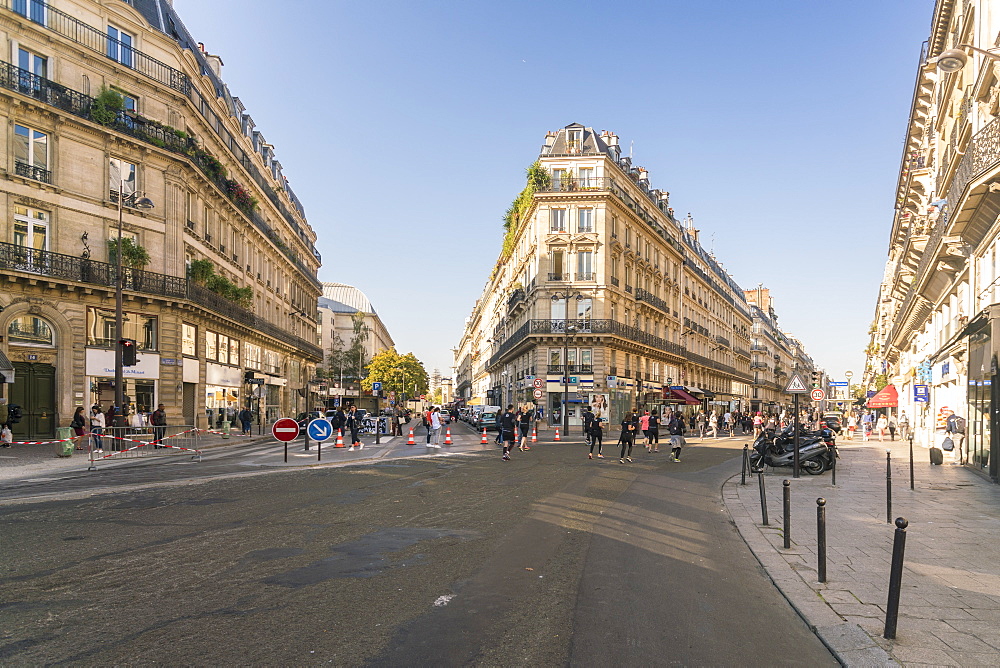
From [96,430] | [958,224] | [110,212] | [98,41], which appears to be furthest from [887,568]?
[98,41]

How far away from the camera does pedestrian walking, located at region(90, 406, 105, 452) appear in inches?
792

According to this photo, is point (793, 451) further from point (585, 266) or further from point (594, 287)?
point (585, 266)

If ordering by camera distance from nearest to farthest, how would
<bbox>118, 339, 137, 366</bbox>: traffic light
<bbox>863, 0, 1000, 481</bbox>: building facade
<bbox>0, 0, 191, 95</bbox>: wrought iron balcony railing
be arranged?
<bbox>863, 0, 1000, 481</bbox>: building facade, <bbox>118, 339, 137, 366</bbox>: traffic light, <bbox>0, 0, 191, 95</bbox>: wrought iron balcony railing

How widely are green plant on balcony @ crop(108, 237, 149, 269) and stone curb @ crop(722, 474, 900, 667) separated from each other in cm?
2727

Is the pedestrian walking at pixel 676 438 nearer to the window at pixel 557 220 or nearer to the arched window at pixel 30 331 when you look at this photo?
the arched window at pixel 30 331

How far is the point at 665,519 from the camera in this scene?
10.9 metres

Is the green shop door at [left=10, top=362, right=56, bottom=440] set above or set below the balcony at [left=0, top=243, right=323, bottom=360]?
below

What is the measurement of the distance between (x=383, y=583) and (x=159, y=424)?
80.4 feet

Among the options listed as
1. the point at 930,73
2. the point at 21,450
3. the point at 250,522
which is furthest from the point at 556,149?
the point at 250,522

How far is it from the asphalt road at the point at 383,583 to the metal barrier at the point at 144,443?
934cm

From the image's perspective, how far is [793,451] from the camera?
18.3 meters

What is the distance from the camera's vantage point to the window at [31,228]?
26.4 meters

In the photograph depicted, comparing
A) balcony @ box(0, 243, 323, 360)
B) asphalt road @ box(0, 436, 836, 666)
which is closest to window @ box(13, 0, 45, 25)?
balcony @ box(0, 243, 323, 360)

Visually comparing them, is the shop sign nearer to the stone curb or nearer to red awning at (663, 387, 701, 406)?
the stone curb
